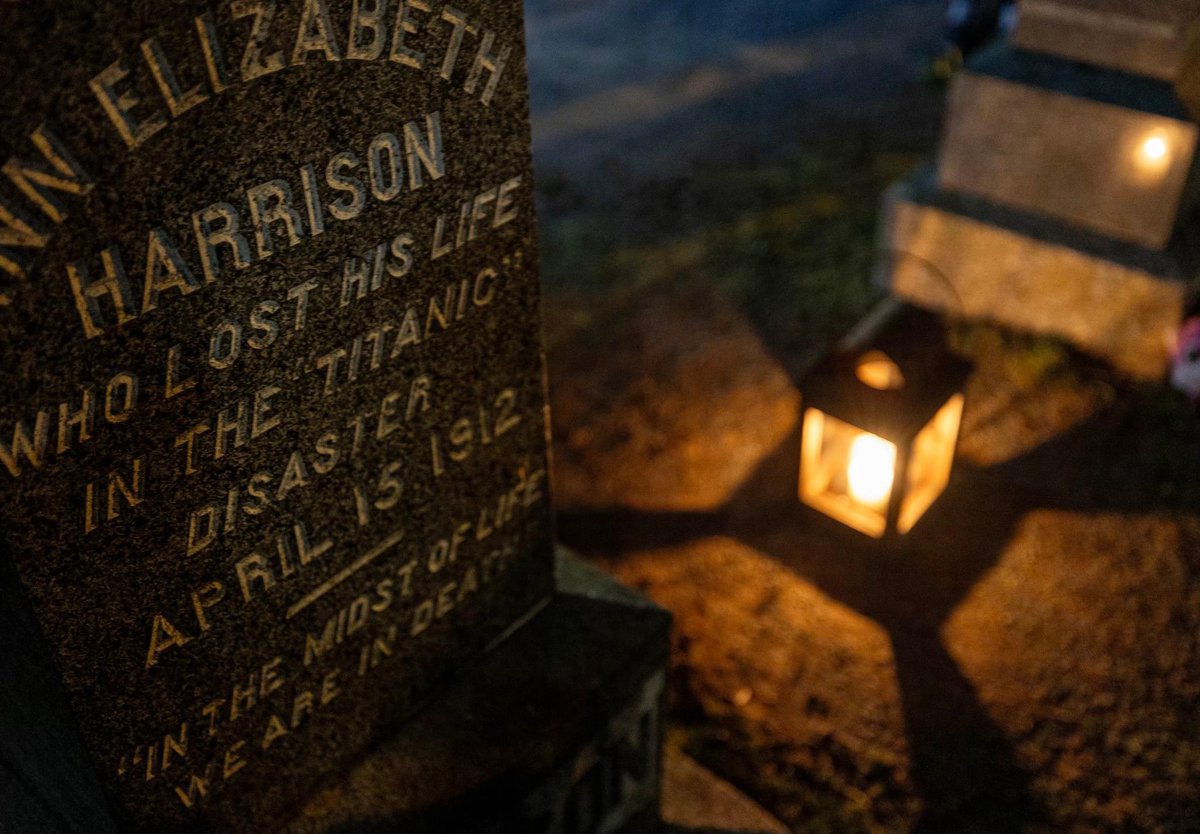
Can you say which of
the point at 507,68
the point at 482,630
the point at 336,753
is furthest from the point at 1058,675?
the point at 507,68

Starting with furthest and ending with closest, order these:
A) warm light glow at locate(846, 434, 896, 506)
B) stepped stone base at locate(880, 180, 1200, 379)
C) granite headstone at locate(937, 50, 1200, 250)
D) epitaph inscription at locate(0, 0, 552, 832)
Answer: stepped stone base at locate(880, 180, 1200, 379), granite headstone at locate(937, 50, 1200, 250), warm light glow at locate(846, 434, 896, 506), epitaph inscription at locate(0, 0, 552, 832)

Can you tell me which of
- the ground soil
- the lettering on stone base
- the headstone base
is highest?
the headstone base

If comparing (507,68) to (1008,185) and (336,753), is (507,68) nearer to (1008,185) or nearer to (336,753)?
(336,753)

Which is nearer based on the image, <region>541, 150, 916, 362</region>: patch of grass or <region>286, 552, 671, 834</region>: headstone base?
<region>286, 552, 671, 834</region>: headstone base

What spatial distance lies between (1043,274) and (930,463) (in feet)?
5.79

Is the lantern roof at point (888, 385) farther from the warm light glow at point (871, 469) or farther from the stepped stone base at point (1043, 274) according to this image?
the stepped stone base at point (1043, 274)

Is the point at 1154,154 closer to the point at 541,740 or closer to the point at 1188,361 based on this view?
the point at 1188,361

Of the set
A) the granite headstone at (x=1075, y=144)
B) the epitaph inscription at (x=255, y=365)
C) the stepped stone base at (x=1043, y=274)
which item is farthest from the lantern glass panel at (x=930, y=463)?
the epitaph inscription at (x=255, y=365)

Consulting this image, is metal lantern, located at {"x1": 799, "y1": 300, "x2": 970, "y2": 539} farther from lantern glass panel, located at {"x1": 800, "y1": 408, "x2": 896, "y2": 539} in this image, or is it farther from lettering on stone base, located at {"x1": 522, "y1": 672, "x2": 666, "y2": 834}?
lettering on stone base, located at {"x1": 522, "y1": 672, "x2": 666, "y2": 834}

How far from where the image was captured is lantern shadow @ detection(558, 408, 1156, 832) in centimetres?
359

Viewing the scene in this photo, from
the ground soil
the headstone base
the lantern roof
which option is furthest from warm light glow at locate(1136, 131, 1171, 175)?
the headstone base

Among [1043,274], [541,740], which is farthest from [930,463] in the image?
[541,740]

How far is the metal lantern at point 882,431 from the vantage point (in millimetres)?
3910

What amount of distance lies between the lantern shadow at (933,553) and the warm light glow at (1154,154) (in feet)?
3.98
